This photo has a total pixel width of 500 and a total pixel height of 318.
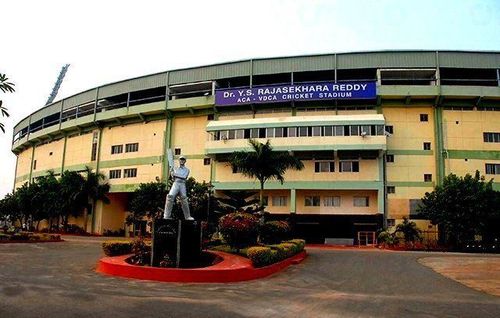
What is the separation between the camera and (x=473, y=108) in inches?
1460

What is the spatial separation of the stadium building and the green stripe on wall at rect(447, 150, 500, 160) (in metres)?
0.09

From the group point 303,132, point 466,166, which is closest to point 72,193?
point 303,132

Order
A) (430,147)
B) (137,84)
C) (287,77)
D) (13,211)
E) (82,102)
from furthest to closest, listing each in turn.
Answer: (13,211)
(82,102)
(137,84)
(287,77)
(430,147)

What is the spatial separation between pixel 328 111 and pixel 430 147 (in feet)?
31.4

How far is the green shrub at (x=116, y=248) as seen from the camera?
17.2 meters

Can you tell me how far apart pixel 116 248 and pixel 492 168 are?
107ft

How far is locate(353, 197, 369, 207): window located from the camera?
3778cm

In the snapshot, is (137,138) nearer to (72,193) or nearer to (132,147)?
(132,147)

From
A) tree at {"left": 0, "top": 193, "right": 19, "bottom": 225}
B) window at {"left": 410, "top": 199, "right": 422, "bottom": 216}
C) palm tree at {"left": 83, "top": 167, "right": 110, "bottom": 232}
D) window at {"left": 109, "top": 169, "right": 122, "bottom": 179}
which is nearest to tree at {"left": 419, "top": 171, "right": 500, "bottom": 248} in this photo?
window at {"left": 410, "top": 199, "right": 422, "bottom": 216}

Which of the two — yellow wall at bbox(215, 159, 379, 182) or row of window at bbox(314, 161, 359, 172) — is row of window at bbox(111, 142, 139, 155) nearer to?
yellow wall at bbox(215, 159, 379, 182)

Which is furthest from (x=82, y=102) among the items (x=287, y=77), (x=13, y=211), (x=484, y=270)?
(x=484, y=270)

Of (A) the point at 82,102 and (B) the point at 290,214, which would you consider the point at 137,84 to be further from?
(B) the point at 290,214

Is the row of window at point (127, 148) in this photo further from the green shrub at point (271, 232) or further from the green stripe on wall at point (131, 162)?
the green shrub at point (271, 232)

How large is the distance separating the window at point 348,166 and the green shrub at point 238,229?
21.1 meters
